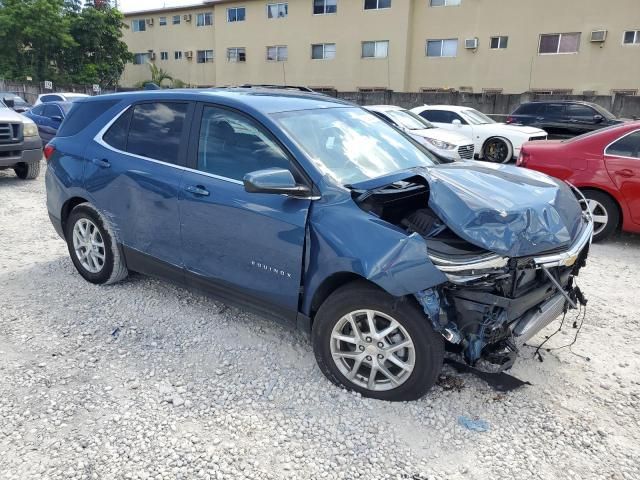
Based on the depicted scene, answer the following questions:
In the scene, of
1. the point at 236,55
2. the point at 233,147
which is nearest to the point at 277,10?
the point at 236,55

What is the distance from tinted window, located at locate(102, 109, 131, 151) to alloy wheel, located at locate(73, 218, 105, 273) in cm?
75

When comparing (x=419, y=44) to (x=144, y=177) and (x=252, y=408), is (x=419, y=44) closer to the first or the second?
(x=144, y=177)

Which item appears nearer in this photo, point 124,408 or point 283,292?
point 124,408

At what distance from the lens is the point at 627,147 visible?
5.79 m

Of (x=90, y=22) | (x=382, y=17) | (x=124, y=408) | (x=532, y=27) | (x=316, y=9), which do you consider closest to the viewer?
(x=124, y=408)

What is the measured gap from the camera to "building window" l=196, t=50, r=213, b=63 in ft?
117

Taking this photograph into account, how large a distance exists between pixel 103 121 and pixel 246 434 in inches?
115

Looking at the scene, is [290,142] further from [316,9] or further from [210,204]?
[316,9]

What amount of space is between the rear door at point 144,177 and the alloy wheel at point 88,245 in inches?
12.8

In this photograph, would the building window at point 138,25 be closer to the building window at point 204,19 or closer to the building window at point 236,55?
the building window at point 204,19

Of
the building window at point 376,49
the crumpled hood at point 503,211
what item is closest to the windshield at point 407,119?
the crumpled hood at point 503,211

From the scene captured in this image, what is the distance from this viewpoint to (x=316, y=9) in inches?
1140

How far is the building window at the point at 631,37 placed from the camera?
21.3 meters

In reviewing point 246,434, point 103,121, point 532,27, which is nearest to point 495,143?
point 103,121
